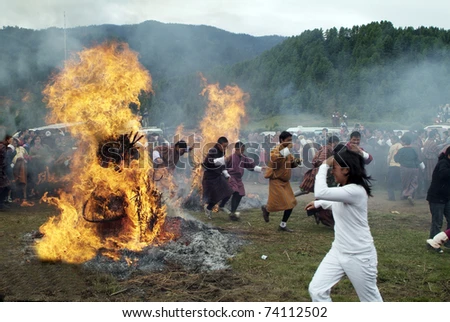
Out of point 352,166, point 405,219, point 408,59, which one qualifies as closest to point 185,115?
point 408,59

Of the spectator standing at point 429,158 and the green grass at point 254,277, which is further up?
the spectator standing at point 429,158

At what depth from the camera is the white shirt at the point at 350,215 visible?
4.41 metres

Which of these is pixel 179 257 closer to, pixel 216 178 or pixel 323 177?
pixel 323 177

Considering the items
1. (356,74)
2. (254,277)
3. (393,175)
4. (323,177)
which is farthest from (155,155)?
(356,74)

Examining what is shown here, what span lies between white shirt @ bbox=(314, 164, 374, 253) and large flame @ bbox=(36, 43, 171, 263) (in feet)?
13.1

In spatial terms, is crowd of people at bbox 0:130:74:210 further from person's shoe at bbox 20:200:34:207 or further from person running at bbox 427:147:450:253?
person running at bbox 427:147:450:253

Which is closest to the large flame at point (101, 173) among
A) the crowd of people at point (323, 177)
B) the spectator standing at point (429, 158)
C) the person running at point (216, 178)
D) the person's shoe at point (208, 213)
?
the crowd of people at point (323, 177)

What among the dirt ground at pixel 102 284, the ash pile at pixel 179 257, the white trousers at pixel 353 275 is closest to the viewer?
the white trousers at pixel 353 275

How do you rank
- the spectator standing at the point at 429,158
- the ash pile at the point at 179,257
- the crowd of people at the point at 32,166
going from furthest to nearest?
the spectator standing at the point at 429,158 → the crowd of people at the point at 32,166 → the ash pile at the point at 179,257

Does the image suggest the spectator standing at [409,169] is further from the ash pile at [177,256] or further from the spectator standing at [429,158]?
the ash pile at [177,256]

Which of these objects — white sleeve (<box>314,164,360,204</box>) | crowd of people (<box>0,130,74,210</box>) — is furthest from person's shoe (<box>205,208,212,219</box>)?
white sleeve (<box>314,164,360,204</box>)

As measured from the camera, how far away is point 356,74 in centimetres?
4416

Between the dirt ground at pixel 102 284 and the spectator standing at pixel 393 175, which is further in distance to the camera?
the spectator standing at pixel 393 175

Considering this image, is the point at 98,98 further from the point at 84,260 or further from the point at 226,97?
the point at 226,97
